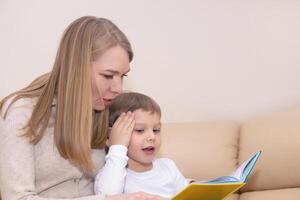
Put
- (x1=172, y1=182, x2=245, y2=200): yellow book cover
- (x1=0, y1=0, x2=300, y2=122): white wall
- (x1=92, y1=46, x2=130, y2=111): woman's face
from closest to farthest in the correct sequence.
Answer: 1. (x1=172, y1=182, x2=245, y2=200): yellow book cover
2. (x1=92, y1=46, x2=130, y2=111): woman's face
3. (x1=0, y1=0, x2=300, y2=122): white wall

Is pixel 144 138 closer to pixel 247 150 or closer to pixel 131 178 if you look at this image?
pixel 131 178

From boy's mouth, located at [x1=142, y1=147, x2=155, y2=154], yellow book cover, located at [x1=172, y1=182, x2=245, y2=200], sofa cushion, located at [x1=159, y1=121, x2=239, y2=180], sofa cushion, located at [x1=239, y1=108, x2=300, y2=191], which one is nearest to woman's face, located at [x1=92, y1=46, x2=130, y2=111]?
boy's mouth, located at [x1=142, y1=147, x2=155, y2=154]

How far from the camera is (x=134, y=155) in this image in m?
1.74

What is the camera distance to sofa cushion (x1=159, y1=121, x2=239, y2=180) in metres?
2.07

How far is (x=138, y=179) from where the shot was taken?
5.70 feet

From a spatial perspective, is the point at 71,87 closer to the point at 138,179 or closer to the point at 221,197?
the point at 138,179

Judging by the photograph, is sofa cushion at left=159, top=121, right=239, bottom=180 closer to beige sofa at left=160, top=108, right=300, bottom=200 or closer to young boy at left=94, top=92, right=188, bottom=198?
beige sofa at left=160, top=108, right=300, bottom=200

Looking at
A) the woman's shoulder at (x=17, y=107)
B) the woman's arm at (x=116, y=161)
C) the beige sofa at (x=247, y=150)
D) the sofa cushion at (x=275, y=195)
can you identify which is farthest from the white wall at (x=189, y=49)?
the woman's shoulder at (x=17, y=107)

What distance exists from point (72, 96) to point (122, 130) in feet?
0.74

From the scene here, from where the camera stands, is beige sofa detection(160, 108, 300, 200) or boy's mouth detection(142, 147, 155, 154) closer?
boy's mouth detection(142, 147, 155, 154)

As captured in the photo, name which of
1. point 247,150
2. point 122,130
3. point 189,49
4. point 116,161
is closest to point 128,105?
point 122,130

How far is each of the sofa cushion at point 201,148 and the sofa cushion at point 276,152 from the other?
0.25 ft

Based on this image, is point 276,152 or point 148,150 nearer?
point 148,150

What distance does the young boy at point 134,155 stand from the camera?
5.35 ft
